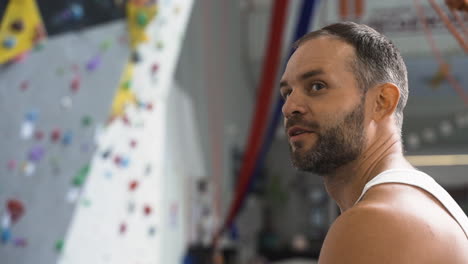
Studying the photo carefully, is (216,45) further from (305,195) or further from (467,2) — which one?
(467,2)

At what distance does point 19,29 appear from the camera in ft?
7.33

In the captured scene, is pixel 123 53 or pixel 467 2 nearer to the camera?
pixel 467 2

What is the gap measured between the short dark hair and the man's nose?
84 millimetres

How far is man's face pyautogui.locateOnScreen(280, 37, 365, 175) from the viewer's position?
2.71 ft

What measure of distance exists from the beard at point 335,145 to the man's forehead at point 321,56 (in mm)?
63

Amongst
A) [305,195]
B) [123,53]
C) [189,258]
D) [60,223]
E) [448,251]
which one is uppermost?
[448,251]

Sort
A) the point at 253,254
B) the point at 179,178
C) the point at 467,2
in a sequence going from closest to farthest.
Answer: the point at 467,2
the point at 179,178
the point at 253,254

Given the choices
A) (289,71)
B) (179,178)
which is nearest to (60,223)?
(289,71)

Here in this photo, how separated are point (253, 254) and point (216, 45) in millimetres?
4654

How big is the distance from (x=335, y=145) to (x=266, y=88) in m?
4.25

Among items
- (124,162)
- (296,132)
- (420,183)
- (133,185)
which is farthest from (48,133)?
(420,183)

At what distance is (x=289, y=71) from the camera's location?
88 centimetres

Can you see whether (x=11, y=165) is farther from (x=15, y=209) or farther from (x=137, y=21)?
(x=137, y=21)

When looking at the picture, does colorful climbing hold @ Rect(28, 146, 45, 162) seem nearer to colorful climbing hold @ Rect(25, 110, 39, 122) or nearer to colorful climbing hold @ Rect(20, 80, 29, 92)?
colorful climbing hold @ Rect(25, 110, 39, 122)
